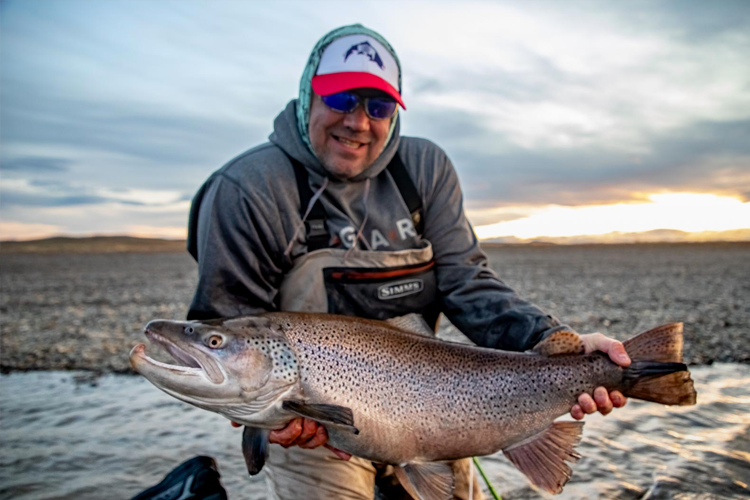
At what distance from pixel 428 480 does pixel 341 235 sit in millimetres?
1579

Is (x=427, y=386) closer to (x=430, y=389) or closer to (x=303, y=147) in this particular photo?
(x=430, y=389)

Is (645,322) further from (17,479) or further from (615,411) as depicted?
(17,479)

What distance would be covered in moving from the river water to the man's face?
2553mm

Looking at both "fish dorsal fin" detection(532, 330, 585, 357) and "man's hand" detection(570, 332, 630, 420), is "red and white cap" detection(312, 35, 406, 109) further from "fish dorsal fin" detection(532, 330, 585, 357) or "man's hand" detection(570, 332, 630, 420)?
"man's hand" detection(570, 332, 630, 420)

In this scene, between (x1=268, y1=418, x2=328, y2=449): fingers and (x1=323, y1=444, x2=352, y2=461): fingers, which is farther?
(x1=323, y1=444, x2=352, y2=461): fingers

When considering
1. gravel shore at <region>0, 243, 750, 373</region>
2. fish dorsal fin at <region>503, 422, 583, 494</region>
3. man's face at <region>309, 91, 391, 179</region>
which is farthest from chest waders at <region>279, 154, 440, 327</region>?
gravel shore at <region>0, 243, 750, 373</region>

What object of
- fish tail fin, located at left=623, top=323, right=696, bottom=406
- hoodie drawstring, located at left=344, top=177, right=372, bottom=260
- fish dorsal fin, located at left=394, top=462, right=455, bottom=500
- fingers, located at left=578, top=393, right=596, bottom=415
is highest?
hoodie drawstring, located at left=344, top=177, right=372, bottom=260

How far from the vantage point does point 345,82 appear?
3572 millimetres

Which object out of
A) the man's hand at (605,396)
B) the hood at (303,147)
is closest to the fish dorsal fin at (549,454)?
the man's hand at (605,396)

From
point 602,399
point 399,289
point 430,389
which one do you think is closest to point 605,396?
point 602,399

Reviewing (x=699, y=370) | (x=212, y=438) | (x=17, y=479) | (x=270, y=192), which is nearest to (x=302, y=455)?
(x=270, y=192)

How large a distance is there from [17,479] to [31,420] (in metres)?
1.41

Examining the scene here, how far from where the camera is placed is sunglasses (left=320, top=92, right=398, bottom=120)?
361 centimetres

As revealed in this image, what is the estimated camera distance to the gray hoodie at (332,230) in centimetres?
354
